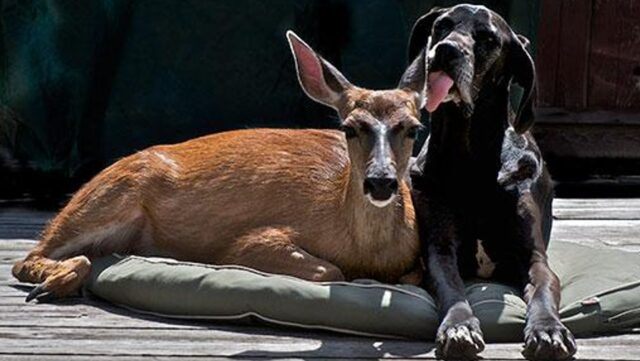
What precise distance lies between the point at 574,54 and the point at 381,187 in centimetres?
599

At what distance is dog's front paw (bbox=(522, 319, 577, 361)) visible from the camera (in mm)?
4418

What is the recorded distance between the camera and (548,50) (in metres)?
10.2

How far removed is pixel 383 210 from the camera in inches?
199

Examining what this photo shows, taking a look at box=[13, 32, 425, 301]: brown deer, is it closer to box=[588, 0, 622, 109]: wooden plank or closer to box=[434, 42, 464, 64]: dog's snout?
box=[434, 42, 464, 64]: dog's snout

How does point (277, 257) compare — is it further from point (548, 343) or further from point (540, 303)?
point (548, 343)

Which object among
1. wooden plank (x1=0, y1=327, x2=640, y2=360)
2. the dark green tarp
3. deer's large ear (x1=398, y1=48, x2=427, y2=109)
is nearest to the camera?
wooden plank (x1=0, y1=327, x2=640, y2=360)

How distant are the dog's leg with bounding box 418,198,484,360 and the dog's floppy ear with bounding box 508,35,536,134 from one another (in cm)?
44

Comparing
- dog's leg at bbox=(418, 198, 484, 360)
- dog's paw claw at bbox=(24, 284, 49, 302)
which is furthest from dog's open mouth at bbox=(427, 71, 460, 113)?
dog's paw claw at bbox=(24, 284, 49, 302)

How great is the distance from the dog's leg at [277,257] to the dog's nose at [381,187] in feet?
2.09

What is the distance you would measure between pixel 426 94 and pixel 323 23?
310 cm

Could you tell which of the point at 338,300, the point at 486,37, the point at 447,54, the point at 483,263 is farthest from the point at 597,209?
the point at 338,300

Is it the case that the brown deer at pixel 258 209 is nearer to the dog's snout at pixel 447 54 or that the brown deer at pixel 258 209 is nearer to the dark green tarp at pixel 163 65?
the dog's snout at pixel 447 54

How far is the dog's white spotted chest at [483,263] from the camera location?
213 inches

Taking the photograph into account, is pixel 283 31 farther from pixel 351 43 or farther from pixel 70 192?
pixel 70 192
